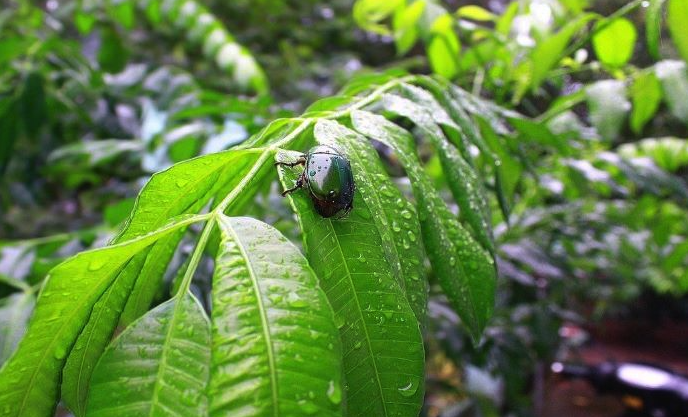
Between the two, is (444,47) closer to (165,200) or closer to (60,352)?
(165,200)

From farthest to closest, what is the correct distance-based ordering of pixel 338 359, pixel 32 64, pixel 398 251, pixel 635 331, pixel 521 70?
1. pixel 635 331
2. pixel 32 64
3. pixel 521 70
4. pixel 398 251
5. pixel 338 359

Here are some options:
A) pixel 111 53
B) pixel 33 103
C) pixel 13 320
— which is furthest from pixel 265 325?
pixel 111 53

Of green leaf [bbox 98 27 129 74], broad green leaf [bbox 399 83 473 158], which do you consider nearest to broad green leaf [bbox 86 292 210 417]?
broad green leaf [bbox 399 83 473 158]

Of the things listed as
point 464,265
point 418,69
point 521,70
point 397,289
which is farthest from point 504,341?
point 418,69

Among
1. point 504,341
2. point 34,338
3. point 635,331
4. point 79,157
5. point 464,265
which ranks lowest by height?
point 635,331

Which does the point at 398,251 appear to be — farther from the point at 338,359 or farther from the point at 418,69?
the point at 418,69

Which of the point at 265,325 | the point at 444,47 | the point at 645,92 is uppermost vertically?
the point at 265,325
